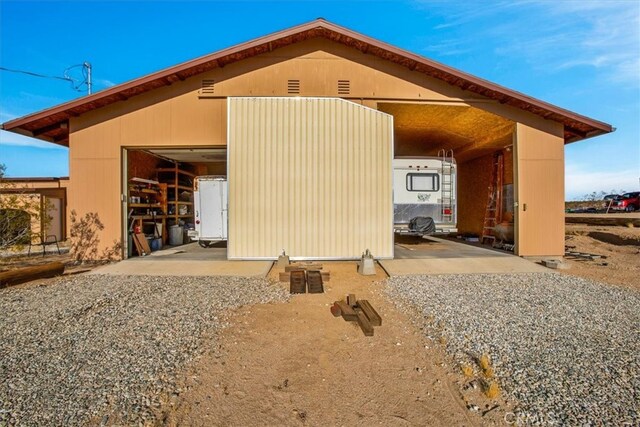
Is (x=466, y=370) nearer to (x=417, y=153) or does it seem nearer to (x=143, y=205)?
(x=143, y=205)

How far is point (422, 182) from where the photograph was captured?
10602 mm

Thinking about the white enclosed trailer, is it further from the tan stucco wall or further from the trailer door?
the tan stucco wall

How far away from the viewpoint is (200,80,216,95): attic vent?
866 cm

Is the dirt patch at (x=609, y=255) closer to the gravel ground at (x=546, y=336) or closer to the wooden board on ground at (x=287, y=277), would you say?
the gravel ground at (x=546, y=336)

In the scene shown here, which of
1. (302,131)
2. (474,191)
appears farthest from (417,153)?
(302,131)

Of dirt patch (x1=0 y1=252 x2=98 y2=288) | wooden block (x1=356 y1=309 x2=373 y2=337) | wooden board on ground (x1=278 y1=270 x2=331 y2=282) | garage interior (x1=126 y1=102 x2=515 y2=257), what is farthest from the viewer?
garage interior (x1=126 y1=102 x2=515 y2=257)

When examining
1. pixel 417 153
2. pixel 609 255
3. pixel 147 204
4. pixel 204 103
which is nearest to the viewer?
pixel 204 103

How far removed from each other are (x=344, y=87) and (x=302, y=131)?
1.84 m

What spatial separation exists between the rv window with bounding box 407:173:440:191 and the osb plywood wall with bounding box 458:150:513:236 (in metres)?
3.32

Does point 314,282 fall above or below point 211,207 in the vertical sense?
below

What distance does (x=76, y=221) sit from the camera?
8.47 metres

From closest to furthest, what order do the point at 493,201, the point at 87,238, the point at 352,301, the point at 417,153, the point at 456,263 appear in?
1. the point at 352,301
2. the point at 456,263
3. the point at 87,238
4. the point at 493,201
5. the point at 417,153

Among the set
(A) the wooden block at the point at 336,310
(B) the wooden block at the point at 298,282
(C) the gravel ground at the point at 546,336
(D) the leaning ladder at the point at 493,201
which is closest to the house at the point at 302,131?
(B) the wooden block at the point at 298,282

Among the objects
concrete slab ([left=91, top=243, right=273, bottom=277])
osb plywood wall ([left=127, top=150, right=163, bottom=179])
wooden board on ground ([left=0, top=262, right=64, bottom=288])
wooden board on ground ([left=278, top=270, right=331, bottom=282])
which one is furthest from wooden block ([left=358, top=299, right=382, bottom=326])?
osb plywood wall ([left=127, top=150, right=163, bottom=179])
